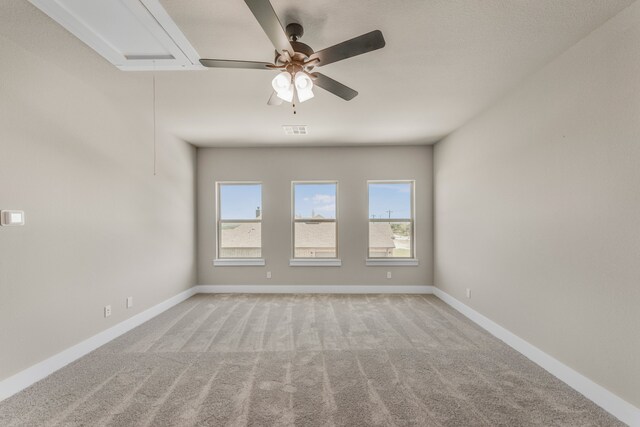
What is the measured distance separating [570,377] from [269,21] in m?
3.29

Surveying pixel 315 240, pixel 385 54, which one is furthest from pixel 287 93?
pixel 315 240

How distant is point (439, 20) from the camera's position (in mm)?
1893

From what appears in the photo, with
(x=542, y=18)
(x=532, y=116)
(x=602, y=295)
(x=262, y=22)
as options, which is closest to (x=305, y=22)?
(x=262, y=22)

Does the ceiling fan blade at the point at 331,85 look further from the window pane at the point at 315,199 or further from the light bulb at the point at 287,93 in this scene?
the window pane at the point at 315,199

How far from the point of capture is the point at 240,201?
Result: 5215mm

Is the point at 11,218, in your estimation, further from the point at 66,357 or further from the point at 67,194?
the point at 66,357

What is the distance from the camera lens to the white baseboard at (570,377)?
71.3 inches

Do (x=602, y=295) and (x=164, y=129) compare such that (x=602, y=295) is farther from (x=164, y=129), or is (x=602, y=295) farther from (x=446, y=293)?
(x=164, y=129)

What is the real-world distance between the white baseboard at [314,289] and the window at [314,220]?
1.86 ft

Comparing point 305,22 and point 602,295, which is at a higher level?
point 305,22

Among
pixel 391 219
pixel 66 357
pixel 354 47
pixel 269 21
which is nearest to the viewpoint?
pixel 269 21

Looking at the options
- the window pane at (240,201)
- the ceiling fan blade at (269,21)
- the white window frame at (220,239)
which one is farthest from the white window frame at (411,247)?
the ceiling fan blade at (269,21)

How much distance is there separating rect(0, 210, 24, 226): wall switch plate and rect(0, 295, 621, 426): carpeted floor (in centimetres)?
128

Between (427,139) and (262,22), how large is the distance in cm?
379
